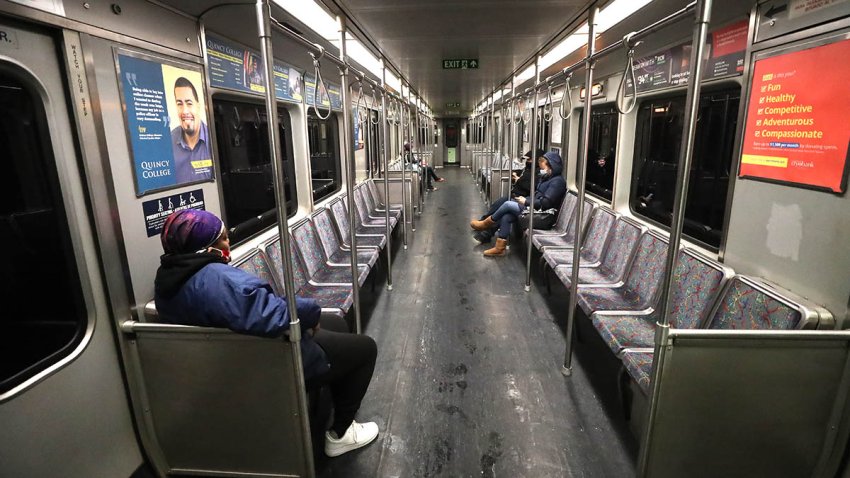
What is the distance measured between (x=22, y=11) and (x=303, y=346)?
→ 65.7 inches

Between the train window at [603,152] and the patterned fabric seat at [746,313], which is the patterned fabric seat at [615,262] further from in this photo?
the patterned fabric seat at [746,313]

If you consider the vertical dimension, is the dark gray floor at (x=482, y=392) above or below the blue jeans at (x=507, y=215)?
below

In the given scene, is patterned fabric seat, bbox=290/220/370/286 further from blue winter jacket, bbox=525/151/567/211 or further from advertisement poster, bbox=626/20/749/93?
advertisement poster, bbox=626/20/749/93

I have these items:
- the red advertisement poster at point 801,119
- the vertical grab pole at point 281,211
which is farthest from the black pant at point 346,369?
the red advertisement poster at point 801,119

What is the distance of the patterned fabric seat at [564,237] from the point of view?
204 inches

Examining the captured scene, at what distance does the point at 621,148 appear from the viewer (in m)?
4.81

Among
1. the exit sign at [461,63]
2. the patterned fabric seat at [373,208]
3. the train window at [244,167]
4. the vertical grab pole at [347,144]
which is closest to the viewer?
the vertical grab pole at [347,144]

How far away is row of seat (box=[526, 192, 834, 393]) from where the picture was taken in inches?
88.5

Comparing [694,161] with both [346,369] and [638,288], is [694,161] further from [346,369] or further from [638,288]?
[346,369]

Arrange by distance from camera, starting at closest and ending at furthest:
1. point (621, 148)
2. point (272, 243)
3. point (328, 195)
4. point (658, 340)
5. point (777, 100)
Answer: point (658, 340) → point (777, 100) → point (272, 243) → point (621, 148) → point (328, 195)

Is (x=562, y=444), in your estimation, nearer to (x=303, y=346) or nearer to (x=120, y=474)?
(x=303, y=346)

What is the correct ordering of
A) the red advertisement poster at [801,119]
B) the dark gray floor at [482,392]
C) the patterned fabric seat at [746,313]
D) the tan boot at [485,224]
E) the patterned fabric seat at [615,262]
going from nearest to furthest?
1. the red advertisement poster at [801,119]
2. the patterned fabric seat at [746,313]
3. the dark gray floor at [482,392]
4. the patterned fabric seat at [615,262]
5. the tan boot at [485,224]

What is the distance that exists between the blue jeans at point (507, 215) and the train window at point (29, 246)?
5.31 meters

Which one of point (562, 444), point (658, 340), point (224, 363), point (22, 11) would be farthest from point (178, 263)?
point (562, 444)
